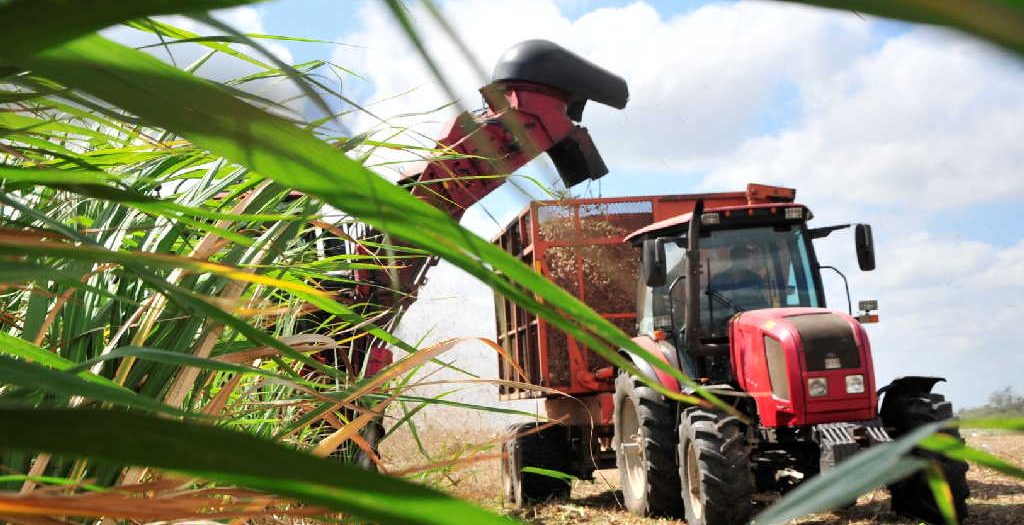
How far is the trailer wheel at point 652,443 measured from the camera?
6.70 meters

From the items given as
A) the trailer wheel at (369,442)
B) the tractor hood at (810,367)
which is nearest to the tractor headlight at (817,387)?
the tractor hood at (810,367)

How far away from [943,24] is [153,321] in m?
1.05

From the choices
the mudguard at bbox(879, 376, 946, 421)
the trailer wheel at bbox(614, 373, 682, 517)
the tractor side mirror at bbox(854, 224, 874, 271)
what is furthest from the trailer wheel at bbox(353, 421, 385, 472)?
the mudguard at bbox(879, 376, 946, 421)

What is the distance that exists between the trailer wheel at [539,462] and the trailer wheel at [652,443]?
1.31 meters

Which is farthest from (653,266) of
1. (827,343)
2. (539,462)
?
(539,462)

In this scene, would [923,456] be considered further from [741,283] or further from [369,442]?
[369,442]

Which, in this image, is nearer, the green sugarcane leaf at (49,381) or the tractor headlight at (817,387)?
the green sugarcane leaf at (49,381)

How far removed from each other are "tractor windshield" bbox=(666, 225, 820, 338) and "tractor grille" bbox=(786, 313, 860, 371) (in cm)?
49

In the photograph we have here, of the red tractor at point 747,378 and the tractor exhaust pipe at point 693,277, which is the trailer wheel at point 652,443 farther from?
the tractor exhaust pipe at point 693,277

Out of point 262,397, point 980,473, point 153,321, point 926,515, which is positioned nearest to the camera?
point 153,321

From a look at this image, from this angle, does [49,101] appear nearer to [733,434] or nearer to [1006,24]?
[1006,24]

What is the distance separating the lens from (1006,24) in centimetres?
24

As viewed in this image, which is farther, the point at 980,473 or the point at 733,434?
the point at 980,473

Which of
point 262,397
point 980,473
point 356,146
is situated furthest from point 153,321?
point 980,473
